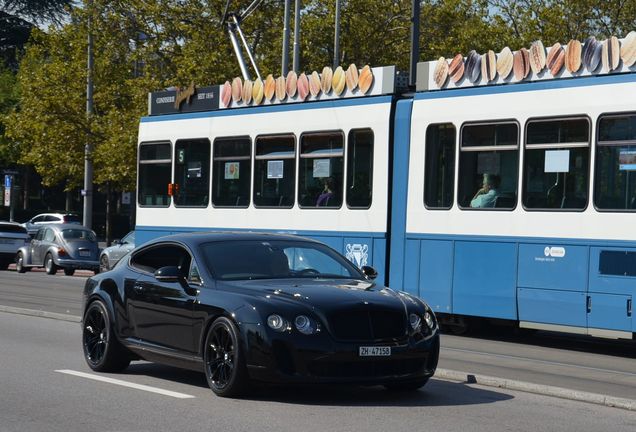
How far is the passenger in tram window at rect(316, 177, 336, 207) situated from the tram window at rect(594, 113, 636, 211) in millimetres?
4810

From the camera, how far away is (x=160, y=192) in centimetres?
2241

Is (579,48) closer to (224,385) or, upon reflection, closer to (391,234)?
(391,234)

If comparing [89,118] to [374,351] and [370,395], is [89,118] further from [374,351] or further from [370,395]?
[374,351]

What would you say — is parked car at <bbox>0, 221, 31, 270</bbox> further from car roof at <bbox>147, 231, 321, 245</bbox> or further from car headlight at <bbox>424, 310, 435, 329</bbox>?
car headlight at <bbox>424, 310, 435, 329</bbox>

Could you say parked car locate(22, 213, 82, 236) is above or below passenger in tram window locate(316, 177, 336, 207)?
below

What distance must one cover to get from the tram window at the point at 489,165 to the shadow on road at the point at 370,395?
519cm

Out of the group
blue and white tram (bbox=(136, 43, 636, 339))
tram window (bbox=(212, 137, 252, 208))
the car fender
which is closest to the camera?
blue and white tram (bbox=(136, 43, 636, 339))

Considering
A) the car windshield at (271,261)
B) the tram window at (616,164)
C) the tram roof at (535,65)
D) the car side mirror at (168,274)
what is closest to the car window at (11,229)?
the tram roof at (535,65)

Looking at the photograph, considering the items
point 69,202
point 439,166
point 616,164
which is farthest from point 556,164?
point 69,202

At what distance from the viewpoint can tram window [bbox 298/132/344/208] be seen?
60.7 feet

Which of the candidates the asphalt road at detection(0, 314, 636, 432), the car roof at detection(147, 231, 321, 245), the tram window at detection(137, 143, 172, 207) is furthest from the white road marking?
the tram window at detection(137, 143, 172, 207)

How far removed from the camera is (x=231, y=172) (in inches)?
807

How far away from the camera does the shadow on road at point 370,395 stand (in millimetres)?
9930

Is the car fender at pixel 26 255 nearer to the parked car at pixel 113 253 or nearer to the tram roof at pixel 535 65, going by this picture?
the parked car at pixel 113 253
